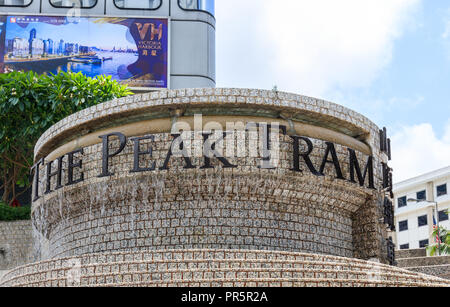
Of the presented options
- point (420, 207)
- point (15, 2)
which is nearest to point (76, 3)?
point (15, 2)

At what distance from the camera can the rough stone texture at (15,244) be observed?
81.0ft

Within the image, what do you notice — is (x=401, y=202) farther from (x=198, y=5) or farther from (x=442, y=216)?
(x=198, y=5)

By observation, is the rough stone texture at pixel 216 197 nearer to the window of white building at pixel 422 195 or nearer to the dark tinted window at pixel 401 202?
the window of white building at pixel 422 195

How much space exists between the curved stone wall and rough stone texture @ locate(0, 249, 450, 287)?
262cm

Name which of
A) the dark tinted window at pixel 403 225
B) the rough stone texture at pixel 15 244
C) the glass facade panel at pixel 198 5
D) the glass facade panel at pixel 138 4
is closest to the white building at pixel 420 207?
the dark tinted window at pixel 403 225

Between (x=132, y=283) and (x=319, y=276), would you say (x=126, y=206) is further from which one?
(x=319, y=276)


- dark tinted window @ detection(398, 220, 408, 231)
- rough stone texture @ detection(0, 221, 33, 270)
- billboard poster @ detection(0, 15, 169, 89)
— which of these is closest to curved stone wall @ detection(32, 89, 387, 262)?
rough stone texture @ detection(0, 221, 33, 270)

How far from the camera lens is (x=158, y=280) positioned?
1084cm

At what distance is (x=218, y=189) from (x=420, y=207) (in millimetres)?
51657

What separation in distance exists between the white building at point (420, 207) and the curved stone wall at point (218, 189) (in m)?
45.4

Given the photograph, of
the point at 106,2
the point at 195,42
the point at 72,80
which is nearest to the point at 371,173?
the point at 72,80

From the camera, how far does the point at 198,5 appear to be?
4681 cm

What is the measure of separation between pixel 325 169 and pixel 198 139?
2721 millimetres

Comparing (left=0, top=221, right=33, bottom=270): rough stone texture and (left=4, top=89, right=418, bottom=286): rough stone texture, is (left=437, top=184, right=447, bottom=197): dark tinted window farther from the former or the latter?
(left=4, top=89, right=418, bottom=286): rough stone texture
